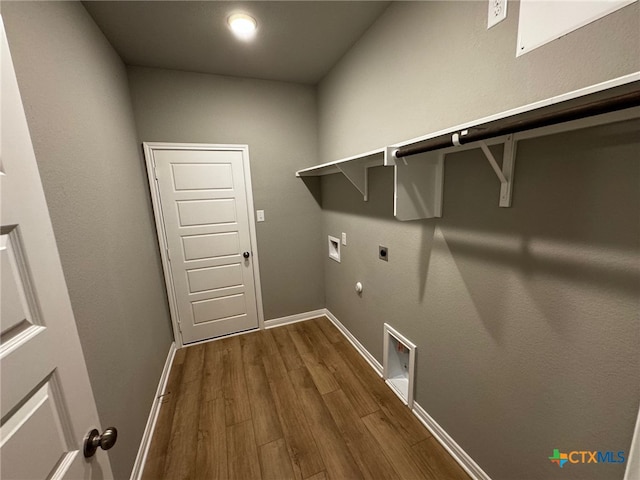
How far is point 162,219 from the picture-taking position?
7.86 ft

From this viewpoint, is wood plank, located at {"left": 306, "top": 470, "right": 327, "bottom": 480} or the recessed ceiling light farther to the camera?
the recessed ceiling light

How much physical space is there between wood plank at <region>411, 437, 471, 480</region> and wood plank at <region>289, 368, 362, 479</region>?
0.40 m

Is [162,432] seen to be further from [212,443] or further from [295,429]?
[295,429]

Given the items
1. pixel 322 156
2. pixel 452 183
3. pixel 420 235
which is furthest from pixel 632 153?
pixel 322 156

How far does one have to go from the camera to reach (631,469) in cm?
77

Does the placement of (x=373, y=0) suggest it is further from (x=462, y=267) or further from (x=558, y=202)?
(x=462, y=267)

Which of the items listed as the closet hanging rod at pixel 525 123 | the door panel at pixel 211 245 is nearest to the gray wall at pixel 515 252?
the closet hanging rod at pixel 525 123

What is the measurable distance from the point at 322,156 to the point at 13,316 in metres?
2.58

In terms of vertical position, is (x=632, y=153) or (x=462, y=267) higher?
(x=632, y=153)

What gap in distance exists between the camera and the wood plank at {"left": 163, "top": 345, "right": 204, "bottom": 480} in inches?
57.8

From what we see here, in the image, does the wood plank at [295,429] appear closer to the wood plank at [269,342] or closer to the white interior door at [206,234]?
the wood plank at [269,342]

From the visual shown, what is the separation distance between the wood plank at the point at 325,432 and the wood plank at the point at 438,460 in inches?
15.7

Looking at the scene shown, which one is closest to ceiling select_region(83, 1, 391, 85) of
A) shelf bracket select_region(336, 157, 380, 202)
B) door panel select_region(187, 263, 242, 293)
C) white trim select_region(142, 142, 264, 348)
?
white trim select_region(142, 142, 264, 348)

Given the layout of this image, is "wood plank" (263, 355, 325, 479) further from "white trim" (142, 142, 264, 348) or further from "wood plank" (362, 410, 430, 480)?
"white trim" (142, 142, 264, 348)
